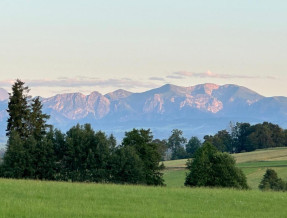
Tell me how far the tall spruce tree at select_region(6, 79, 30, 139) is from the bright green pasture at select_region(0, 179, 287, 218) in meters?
35.6

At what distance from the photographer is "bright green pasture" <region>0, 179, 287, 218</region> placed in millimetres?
21812

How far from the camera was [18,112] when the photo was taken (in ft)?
224

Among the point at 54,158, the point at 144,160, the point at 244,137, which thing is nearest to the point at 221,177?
the point at 144,160

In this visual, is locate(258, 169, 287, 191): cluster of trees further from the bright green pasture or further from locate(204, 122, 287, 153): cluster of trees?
locate(204, 122, 287, 153): cluster of trees

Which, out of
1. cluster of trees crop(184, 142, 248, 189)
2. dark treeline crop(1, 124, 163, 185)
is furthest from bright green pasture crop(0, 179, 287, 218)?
dark treeline crop(1, 124, 163, 185)

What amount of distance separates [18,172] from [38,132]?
7.74 meters

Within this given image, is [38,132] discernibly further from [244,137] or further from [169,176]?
[244,137]

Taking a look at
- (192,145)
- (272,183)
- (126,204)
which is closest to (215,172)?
(272,183)

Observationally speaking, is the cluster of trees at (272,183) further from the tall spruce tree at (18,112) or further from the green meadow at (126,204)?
the green meadow at (126,204)

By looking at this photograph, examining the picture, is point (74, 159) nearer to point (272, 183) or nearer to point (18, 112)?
point (18, 112)

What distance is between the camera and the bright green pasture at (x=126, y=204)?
21812 millimetres

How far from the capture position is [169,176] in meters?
116

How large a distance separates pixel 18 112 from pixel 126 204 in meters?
44.9

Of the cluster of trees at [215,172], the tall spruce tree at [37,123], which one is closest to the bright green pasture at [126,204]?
the cluster of trees at [215,172]
